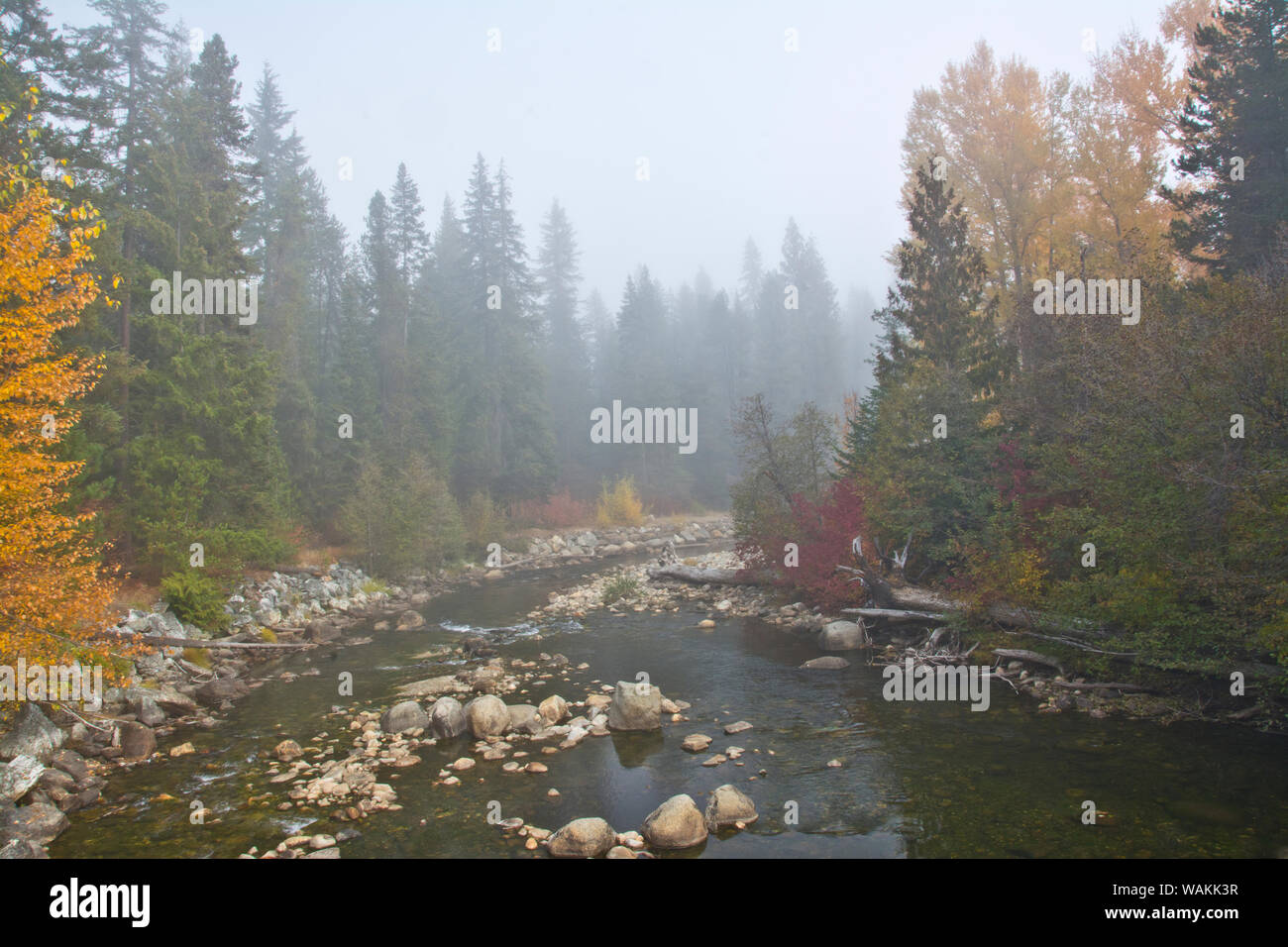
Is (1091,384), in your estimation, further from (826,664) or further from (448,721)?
(448,721)

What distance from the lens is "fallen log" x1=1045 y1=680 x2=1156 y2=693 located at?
10719 millimetres

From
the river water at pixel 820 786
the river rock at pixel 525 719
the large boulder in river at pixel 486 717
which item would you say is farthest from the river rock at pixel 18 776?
the river rock at pixel 525 719

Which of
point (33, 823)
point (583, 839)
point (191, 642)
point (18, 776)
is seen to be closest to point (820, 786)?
point (583, 839)

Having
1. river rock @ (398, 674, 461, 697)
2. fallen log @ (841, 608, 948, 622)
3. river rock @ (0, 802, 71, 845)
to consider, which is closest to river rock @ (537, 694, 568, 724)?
river rock @ (398, 674, 461, 697)

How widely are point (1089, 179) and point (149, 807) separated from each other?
2953 centimetres

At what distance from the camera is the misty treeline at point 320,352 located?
59.3 feet

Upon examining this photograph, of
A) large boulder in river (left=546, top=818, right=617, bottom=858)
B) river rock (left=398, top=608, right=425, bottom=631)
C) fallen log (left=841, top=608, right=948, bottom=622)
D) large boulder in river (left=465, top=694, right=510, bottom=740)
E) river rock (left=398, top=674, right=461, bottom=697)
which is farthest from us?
river rock (left=398, top=608, right=425, bottom=631)

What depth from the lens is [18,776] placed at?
27.7ft

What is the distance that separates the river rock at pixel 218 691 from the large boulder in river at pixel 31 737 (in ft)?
9.00

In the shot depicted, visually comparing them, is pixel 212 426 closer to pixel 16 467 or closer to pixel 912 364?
pixel 16 467

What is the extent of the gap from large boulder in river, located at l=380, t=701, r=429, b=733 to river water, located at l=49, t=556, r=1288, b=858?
0.63m

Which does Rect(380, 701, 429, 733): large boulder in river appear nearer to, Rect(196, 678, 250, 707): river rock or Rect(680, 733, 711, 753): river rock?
Rect(196, 678, 250, 707): river rock

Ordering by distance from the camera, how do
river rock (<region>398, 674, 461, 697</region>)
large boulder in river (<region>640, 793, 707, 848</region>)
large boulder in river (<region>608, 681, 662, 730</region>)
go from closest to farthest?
1. large boulder in river (<region>640, 793, 707, 848</region>)
2. large boulder in river (<region>608, 681, 662, 730</region>)
3. river rock (<region>398, 674, 461, 697</region>)
